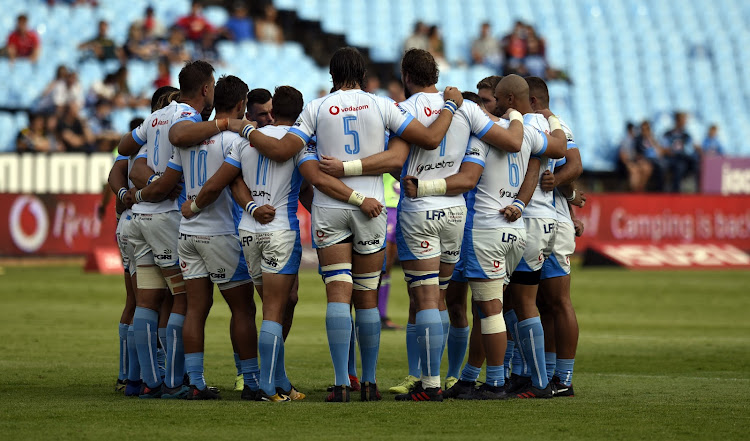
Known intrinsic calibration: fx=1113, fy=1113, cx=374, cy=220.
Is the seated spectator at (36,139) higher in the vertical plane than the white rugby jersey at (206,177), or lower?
higher

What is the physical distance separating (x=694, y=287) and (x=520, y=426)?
1397 centimetres

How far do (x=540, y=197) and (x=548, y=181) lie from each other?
0.15m

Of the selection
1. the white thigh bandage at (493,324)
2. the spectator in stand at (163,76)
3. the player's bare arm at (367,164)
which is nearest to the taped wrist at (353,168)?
the player's bare arm at (367,164)

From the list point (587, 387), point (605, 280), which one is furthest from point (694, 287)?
point (587, 387)

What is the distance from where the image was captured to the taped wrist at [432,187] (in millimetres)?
7754

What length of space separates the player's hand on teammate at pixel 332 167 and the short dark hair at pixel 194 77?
122 cm

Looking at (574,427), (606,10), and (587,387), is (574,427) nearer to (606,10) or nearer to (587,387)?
(587,387)

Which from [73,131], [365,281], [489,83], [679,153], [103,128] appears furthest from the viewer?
[679,153]

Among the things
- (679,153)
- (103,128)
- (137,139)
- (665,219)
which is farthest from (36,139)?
(137,139)

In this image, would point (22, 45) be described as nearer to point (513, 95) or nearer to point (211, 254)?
point (211, 254)

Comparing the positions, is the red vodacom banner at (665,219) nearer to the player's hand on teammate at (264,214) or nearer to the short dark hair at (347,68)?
the short dark hair at (347,68)

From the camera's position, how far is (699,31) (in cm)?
3397

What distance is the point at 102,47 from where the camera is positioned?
25016mm

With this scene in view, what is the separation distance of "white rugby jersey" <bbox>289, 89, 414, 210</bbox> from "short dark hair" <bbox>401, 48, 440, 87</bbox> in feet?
1.05
